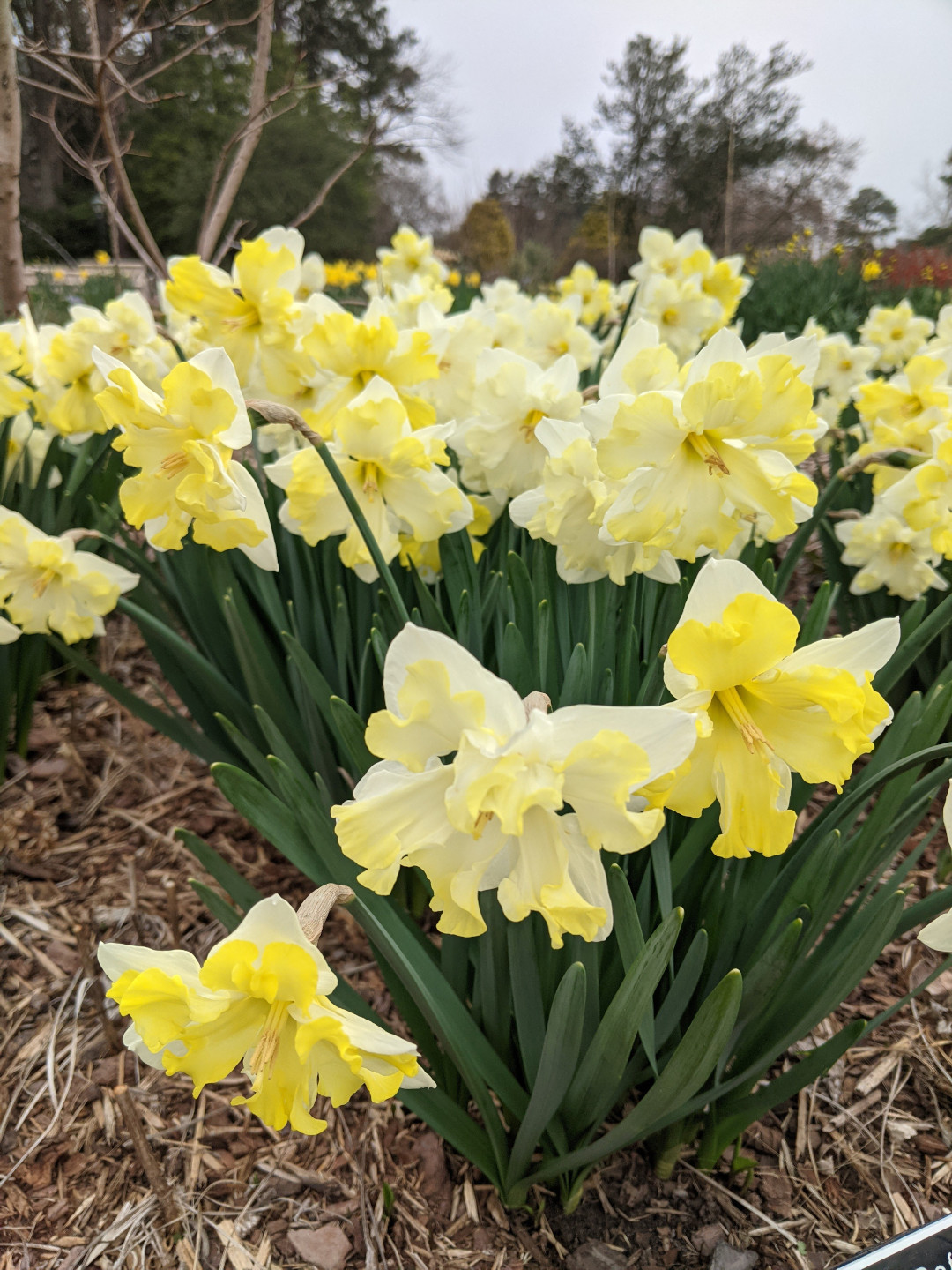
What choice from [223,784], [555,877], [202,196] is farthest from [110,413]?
[202,196]

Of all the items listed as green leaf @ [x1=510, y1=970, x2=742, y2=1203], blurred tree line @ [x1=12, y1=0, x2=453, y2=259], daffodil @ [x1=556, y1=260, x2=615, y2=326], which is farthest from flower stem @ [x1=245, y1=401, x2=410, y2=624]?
blurred tree line @ [x1=12, y1=0, x2=453, y2=259]

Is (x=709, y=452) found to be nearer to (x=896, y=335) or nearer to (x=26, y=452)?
(x=26, y=452)

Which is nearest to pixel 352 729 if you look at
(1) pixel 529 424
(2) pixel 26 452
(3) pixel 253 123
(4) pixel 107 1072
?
(1) pixel 529 424

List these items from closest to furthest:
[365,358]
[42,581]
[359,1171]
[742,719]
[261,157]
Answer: [742,719] < [359,1171] < [365,358] < [42,581] < [261,157]

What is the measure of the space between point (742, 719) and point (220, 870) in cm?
69

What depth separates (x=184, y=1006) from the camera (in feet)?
2.05

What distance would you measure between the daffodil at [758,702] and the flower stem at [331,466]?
360 mm

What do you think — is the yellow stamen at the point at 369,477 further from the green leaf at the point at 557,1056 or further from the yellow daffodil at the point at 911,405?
the yellow daffodil at the point at 911,405

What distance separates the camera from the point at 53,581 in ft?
4.76

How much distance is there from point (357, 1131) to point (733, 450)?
111 cm

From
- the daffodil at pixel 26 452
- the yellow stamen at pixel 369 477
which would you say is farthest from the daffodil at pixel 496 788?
the daffodil at pixel 26 452

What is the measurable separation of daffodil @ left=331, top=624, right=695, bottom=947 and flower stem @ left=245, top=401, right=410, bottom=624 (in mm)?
297

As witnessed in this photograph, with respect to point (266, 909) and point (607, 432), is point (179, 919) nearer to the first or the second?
point (266, 909)

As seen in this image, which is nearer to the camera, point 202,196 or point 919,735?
point 919,735
